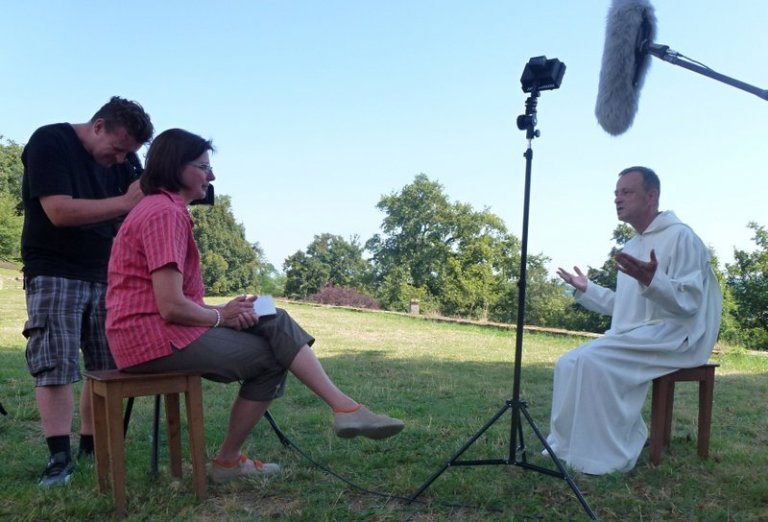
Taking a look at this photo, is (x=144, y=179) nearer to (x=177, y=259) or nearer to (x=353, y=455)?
(x=177, y=259)

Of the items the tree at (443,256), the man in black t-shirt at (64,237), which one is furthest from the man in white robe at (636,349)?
the tree at (443,256)

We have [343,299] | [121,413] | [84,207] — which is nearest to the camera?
[121,413]

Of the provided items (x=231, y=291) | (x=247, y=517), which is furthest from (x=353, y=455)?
(x=231, y=291)

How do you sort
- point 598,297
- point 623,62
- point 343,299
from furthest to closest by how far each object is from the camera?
point 343,299 < point 598,297 < point 623,62

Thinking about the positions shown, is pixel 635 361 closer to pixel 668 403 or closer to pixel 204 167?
pixel 668 403

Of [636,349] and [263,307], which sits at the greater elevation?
[263,307]

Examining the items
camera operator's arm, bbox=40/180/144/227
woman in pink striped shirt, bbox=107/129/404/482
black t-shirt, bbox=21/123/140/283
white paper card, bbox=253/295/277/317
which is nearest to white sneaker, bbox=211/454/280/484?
woman in pink striped shirt, bbox=107/129/404/482

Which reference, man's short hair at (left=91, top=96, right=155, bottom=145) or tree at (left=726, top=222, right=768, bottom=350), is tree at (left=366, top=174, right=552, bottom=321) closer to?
tree at (left=726, top=222, right=768, bottom=350)

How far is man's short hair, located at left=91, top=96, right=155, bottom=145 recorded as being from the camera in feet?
10.7

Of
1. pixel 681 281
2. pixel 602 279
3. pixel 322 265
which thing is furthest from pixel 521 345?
pixel 322 265

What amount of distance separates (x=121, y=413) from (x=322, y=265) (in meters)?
56.9

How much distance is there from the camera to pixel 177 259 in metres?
2.72

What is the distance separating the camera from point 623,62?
2572mm

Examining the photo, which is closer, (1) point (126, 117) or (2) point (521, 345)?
(2) point (521, 345)
